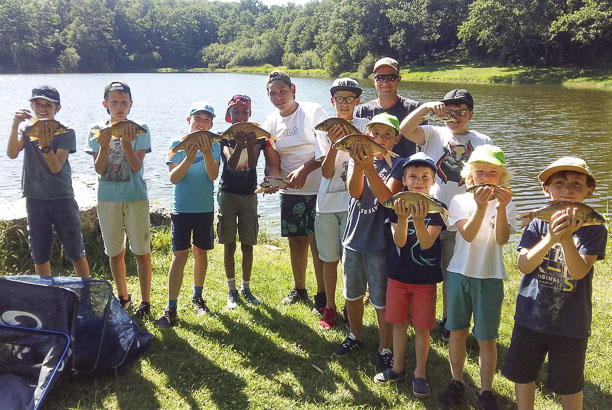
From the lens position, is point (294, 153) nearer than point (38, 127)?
No

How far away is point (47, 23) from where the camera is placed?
87.3 m

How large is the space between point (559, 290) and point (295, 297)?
3194mm

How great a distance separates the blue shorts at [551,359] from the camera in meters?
2.96

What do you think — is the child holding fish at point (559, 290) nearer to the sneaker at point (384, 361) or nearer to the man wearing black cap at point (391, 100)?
the sneaker at point (384, 361)

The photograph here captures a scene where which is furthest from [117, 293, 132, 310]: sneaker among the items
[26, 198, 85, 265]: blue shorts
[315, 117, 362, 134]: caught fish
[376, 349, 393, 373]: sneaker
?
[315, 117, 362, 134]: caught fish

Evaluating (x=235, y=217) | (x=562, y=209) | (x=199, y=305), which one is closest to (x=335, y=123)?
(x=235, y=217)

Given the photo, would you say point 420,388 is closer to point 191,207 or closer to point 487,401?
point 487,401

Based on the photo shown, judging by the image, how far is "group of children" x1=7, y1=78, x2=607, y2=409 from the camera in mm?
2979

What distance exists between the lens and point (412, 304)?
147 inches

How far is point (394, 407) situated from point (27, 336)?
2.99m

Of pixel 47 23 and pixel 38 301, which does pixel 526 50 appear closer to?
pixel 38 301

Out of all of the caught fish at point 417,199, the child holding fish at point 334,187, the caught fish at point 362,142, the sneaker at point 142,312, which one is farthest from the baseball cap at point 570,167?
the sneaker at point 142,312

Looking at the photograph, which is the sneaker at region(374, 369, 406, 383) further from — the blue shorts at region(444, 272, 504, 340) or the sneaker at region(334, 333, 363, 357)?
the blue shorts at region(444, 272, 504, 340)

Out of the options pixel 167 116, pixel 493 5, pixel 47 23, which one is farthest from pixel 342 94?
pixel 47 23
